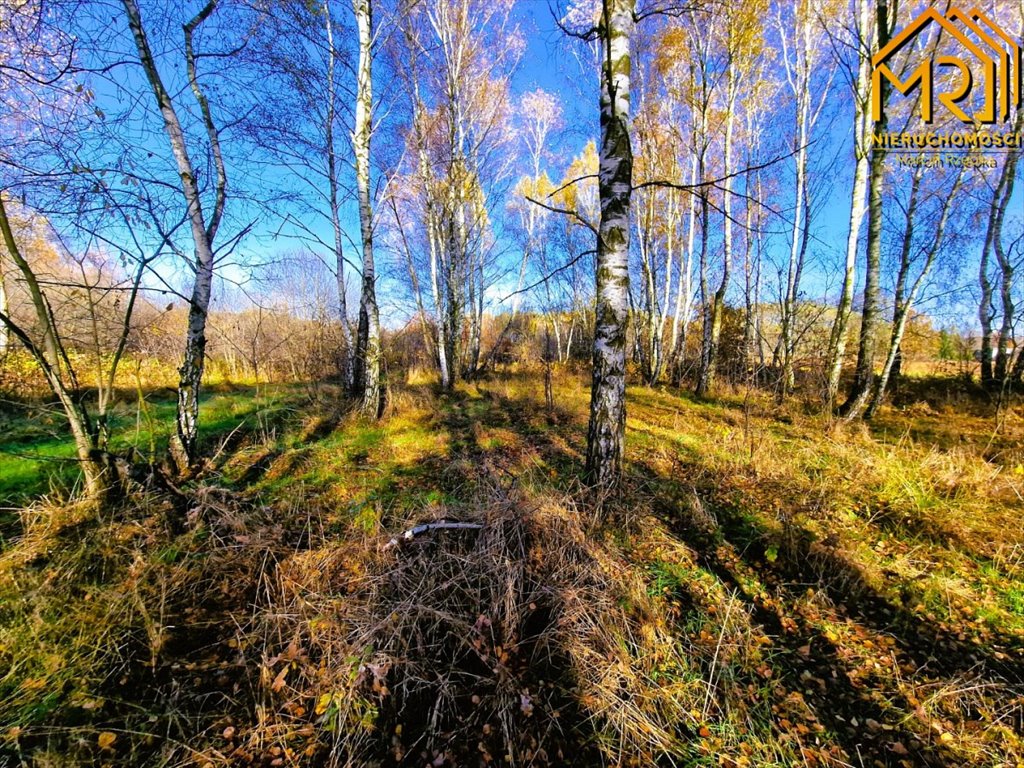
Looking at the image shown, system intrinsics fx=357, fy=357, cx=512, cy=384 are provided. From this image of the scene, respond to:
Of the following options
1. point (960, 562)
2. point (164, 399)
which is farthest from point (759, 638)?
point (164, 399)

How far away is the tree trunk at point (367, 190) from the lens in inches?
245

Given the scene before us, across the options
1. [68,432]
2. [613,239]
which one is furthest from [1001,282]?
[68,432]

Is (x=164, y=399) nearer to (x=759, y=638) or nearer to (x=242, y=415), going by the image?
(x=242, y=415)

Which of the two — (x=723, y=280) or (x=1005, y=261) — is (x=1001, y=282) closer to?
(x=1005, y=261)

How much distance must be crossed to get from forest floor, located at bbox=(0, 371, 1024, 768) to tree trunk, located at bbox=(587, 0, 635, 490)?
0.74m

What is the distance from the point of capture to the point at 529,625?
230 centimetres

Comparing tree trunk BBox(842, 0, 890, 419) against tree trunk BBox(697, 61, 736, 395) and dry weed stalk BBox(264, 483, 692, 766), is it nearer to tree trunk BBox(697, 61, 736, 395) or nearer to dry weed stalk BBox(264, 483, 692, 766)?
tree trunk BBox(697, 61, 736, 395)

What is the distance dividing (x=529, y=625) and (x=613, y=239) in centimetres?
328

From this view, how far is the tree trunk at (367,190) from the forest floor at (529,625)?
3310 millimetres

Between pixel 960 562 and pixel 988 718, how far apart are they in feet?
5.11

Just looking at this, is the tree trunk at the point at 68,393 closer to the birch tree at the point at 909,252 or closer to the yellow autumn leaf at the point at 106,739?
the yellow autumn leaf at the point at 106,739

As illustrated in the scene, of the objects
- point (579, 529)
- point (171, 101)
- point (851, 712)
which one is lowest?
point (851, 712)

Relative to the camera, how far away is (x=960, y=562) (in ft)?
9.19

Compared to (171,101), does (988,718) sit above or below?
below
